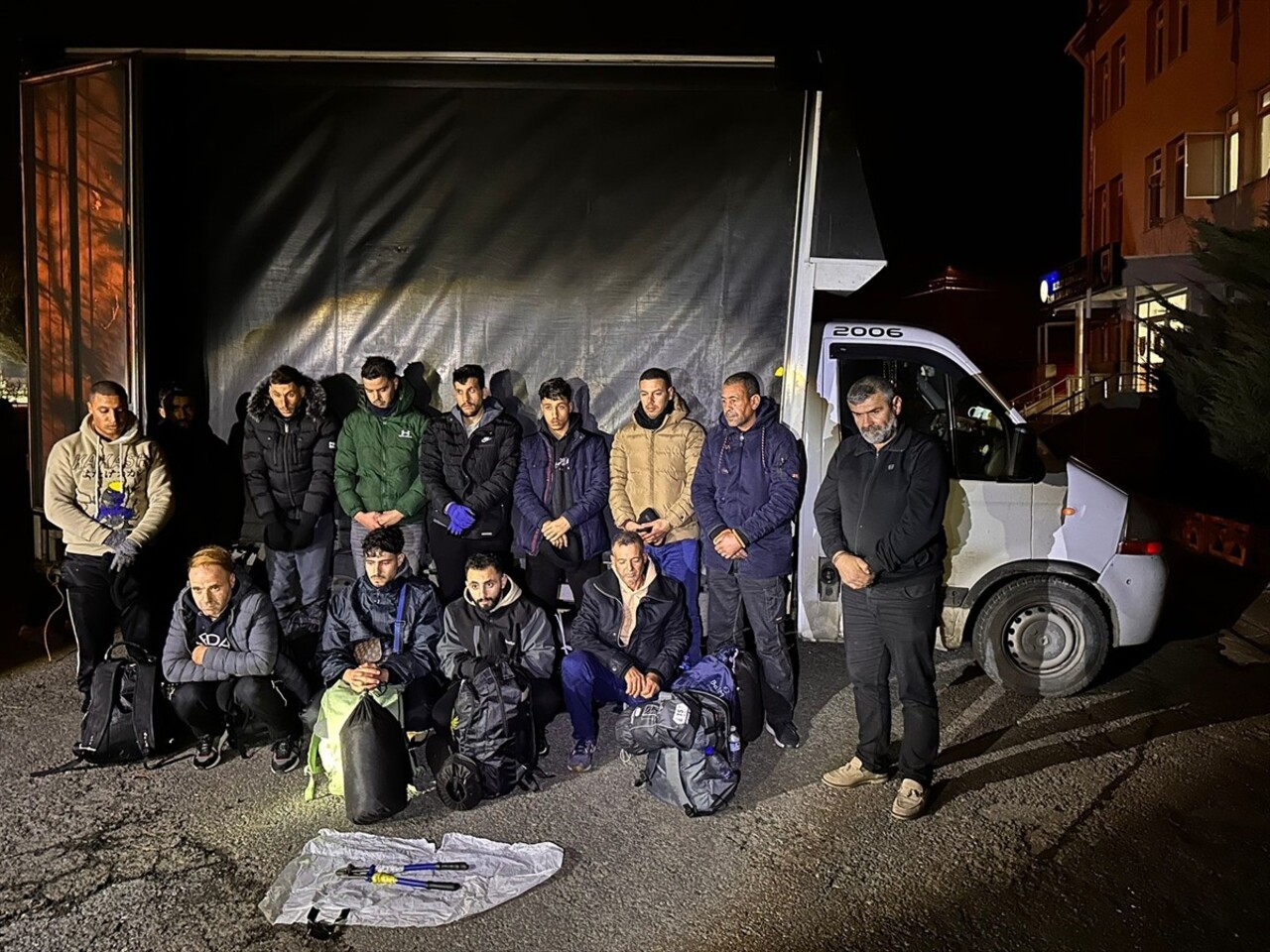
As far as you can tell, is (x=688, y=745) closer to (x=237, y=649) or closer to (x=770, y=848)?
(x=770, y=848)

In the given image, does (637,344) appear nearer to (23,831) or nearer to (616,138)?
(616,138)

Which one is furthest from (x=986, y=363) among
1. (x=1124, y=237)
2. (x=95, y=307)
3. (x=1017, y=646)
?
(x=95, y=307)

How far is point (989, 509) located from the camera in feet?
18.4

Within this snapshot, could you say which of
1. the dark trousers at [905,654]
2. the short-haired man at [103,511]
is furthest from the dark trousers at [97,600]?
the dark trousers at [905,654]

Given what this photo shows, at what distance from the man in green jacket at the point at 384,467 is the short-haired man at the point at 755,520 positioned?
5.54 feet

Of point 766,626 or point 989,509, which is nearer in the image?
point 766,626

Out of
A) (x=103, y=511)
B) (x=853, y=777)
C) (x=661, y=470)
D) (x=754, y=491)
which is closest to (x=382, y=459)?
(x=103, y=511)

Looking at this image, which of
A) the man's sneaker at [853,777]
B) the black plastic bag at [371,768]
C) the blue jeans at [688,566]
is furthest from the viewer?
the blue jeans at [688,566]

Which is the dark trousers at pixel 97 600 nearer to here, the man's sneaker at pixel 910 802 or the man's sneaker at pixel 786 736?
the man's sneaker at pixel 786 736

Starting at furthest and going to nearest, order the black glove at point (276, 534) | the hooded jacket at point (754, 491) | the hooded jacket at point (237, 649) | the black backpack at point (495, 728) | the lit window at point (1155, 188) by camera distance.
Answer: the lit window at point (1155, 188) → the black glove at point (276, 534) → the hooded jacket at point (754, 491) → the hooded jacket at point (237, 649) → the black backpack at point (495, 728)

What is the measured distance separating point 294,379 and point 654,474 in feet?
6.95

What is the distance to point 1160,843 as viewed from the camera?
13.6 ft

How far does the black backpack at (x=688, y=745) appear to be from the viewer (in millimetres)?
4359

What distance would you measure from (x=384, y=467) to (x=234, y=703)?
1.55m
